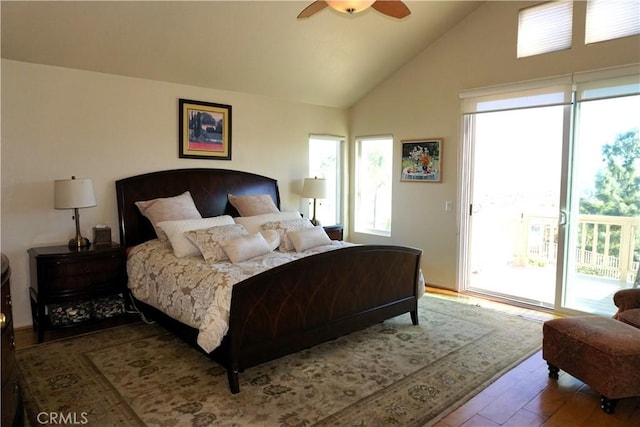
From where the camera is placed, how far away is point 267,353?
2.91 meters

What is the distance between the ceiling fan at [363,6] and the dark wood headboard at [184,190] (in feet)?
8.10

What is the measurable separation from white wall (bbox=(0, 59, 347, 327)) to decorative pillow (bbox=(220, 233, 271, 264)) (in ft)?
5.29

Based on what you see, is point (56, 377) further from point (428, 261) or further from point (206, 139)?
point (428, 261)

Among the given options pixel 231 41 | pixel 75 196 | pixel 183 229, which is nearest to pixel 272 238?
pixel 183 229

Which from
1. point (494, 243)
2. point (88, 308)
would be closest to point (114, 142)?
point (88, 308)

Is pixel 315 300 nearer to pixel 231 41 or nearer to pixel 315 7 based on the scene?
pixel 315 7

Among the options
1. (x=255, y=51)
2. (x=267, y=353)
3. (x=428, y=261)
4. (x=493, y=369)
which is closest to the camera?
(x=267, y=353)

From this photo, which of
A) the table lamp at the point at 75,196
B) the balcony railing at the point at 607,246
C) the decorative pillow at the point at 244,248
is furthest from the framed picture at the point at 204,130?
the balcony railing at the point at 607,246

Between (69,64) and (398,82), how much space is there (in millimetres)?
3900

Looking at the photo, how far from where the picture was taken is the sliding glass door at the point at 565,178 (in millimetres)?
3986

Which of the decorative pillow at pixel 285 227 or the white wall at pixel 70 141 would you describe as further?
the decorative pillow at pixel 285 227

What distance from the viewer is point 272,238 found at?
403 cm

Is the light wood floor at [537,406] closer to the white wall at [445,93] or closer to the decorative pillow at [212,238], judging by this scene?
the decorative pillow at [212,238]

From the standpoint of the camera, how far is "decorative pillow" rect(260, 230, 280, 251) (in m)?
4.00
